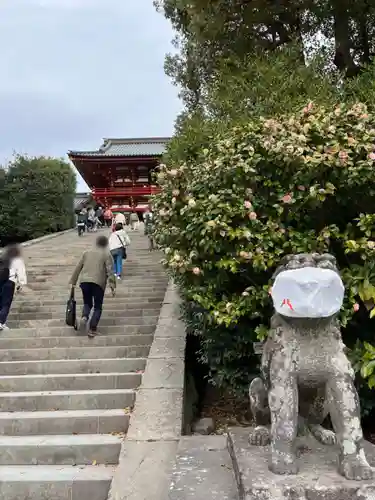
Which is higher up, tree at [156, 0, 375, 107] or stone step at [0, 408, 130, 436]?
tree at [156, 0, 375, 107]

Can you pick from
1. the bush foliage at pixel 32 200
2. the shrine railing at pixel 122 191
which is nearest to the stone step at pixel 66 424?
the bush foliage at pixel 32 200

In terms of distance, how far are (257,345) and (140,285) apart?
668 cm

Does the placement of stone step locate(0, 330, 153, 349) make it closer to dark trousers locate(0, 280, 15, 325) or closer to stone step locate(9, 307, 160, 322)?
dark trousers locate(0, 280, 15, 325)

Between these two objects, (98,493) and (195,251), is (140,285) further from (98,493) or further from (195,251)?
(98,493)

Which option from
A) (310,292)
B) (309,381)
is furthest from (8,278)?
(310,292)

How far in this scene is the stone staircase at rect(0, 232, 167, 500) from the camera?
4023 mm

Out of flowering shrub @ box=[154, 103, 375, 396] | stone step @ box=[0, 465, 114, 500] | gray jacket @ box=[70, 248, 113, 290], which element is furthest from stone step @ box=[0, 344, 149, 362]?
stone step @ box=[0, 465, 114, 500]

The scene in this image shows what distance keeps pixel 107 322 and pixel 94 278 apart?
109 cm

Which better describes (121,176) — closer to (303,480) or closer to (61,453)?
(61,453)

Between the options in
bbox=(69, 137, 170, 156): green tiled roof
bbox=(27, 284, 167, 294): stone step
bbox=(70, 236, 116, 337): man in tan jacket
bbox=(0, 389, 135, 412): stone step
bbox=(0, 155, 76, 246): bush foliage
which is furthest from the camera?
bbox=(69, 137, 170, 156): green tiled roof

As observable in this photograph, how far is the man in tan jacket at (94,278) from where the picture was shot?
6.89m

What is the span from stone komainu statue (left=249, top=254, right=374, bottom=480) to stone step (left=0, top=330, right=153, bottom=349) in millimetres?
4001

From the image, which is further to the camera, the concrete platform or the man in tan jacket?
the man in tan jacket

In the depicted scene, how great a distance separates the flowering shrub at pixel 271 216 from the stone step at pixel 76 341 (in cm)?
214
